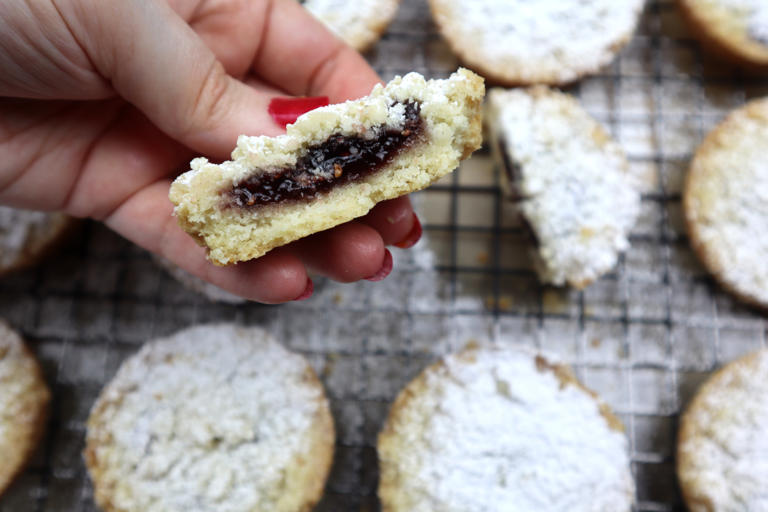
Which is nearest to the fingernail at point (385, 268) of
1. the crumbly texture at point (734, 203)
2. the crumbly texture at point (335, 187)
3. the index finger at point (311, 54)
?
the crumbly texture at point (335, 187)

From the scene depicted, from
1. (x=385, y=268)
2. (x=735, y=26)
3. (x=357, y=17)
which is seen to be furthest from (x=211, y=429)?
(x=735, y=26)

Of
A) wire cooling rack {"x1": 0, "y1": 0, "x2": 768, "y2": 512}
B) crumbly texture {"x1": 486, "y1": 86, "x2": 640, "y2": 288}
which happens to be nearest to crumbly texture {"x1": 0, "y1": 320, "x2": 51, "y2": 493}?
wire cooling rack {"x1": 0, "y1": 0, "x2": 768, "y2": 512}

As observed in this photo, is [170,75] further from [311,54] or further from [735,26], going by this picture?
[735,26]

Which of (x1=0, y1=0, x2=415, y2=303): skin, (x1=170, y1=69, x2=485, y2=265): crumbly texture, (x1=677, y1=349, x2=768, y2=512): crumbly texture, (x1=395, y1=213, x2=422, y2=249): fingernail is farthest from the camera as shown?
(x1=677, y1=349, x2=768, y2=512): crumbly texture

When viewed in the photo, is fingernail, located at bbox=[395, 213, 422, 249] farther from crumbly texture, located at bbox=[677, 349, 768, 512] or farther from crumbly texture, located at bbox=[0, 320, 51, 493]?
crumbly texture, located at bbox=[0, 320, 51, 493]

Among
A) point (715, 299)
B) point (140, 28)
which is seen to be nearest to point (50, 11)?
point (140, 28)

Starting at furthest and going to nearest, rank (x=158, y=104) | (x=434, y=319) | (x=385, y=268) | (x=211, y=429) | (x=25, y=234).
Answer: (x=434, y=319), (x=25, y=234), (x=211, y=429), (x=385, y=268), (x=158, y=104)

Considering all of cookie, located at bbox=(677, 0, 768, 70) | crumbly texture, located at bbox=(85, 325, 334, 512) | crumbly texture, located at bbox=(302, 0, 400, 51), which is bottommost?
crumbly texture, located at bbox=(85, 325, 334, 512)

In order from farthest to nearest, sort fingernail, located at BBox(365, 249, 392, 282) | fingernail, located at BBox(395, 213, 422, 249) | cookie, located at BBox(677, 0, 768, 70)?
cookie, located at BBox(677, 0, 768, 70), fingernail, located at BBox(395, 213, 422, 249), fingernail, located at BBox(365, 249, 392, 282)
